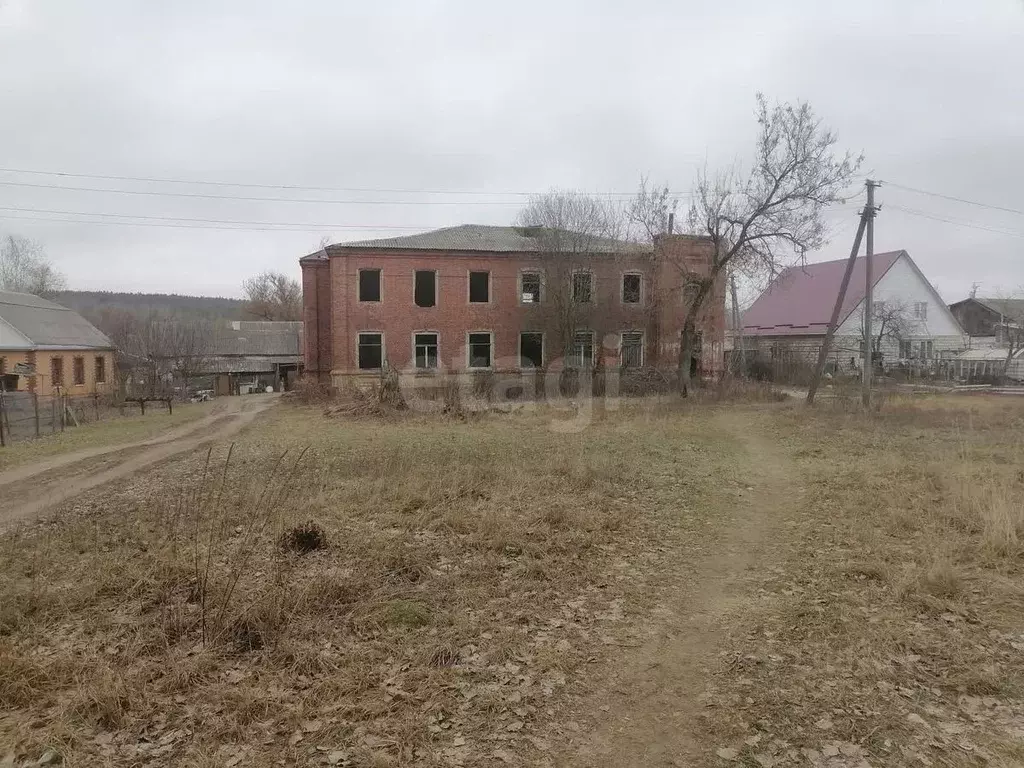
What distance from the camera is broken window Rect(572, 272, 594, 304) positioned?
87.9ft

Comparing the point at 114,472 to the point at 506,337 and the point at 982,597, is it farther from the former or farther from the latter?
the point at 506,337

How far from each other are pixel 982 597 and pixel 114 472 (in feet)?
41.1

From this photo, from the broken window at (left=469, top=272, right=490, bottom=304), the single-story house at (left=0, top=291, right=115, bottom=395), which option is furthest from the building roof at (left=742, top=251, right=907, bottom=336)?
the single-story house at (left=0, top=291, right=115, bottom=395)

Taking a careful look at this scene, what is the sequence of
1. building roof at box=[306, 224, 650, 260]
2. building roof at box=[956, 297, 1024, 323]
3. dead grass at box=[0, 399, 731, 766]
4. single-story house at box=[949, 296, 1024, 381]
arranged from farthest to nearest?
building roof at box=[956, 297, 1024, 323], single-story house at box=[949, 296, 1024, 381], building roof at box=[306, 224, 650, 260], dead grass at box=[0, 399, 731, 766]

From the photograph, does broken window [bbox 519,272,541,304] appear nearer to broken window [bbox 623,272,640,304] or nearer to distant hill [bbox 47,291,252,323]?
broken window [bbox 623,272,640,304]

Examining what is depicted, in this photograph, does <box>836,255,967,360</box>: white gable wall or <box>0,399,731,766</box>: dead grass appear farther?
<box>836,255,967,360</box>: white gable wall

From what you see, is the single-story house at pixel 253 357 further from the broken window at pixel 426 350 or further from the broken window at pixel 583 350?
the broken window at pixel 583 350

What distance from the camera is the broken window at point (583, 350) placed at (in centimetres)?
2773

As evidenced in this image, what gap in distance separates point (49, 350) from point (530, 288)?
26703 mm

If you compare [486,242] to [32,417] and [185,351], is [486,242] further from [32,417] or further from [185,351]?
[185,351]

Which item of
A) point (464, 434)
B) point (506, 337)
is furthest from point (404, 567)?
point (506, 337)

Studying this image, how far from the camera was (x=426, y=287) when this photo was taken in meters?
28.0

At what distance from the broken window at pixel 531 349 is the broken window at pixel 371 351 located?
21.0ft

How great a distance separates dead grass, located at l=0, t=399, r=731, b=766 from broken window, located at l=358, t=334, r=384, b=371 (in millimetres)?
17999
